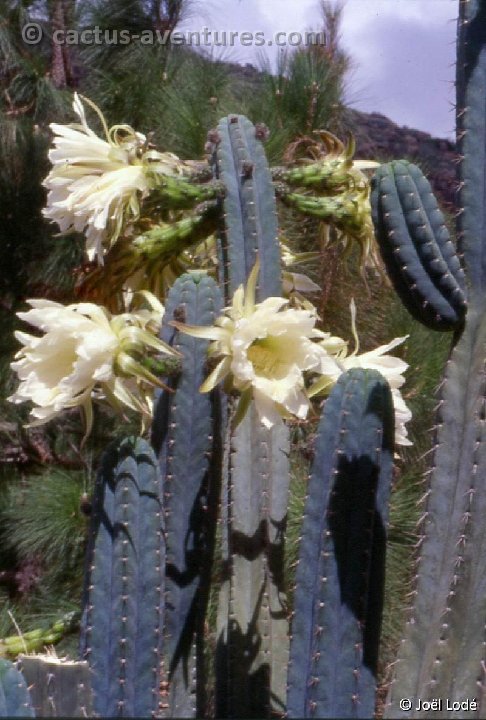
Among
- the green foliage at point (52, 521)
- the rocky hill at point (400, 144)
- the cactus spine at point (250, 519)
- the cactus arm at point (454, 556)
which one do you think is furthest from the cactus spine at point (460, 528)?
the rocky hill at point (400, 144)

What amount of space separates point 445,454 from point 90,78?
1612 millimetres

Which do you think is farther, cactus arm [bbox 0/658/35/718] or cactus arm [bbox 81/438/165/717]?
cactus arm [bbox 81/438/165/717]

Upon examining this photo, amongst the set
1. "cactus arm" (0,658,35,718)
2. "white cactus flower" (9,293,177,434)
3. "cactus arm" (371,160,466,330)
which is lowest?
"cactus arm" (0,658,35,718)

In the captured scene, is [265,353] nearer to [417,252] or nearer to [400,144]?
[417,252]

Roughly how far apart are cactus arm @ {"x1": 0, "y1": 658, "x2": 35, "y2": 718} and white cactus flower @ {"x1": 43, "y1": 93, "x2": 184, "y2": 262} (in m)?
0.32

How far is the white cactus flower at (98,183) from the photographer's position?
2.40ft

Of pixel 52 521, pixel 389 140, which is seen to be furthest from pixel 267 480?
pixel 389 140

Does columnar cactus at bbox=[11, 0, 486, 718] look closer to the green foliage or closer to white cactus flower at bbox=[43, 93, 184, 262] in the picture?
white cactus flower at bbox=[43, 93, 184, 262]

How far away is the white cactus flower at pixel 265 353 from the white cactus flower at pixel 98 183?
0.16 m

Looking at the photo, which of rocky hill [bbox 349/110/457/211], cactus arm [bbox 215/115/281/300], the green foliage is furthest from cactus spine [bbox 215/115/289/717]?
rocky hill [bbox 349/110/457/211]

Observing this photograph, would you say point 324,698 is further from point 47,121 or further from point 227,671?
point 47,121

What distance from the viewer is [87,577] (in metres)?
0.66

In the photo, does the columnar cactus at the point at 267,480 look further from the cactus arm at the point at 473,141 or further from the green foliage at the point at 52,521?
the green foliage at the point at 52,521

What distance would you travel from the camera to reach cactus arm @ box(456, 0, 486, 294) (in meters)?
0.71
